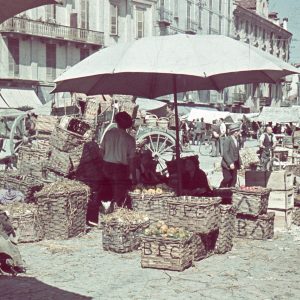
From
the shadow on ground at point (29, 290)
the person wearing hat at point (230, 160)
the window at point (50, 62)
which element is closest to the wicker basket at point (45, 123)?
the person wearing hat at point (230, 160)

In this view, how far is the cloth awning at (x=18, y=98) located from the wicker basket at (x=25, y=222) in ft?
83.4

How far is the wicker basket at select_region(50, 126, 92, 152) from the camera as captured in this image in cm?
1042

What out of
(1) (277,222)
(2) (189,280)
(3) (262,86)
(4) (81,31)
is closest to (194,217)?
(2) (189,280)

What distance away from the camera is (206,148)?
32844mm

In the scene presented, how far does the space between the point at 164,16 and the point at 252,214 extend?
43.0 metres

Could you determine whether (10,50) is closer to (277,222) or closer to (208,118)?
(208,118)

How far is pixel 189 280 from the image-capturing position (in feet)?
22.2

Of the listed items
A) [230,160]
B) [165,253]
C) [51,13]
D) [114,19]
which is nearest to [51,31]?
[51,13]

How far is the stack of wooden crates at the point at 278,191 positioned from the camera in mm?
10000

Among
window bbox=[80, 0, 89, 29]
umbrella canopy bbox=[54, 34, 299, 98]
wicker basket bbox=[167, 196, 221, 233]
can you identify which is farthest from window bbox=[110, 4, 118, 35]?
wicker basket bbox=[167, 196, 221, 233]

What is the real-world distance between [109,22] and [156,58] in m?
37.5

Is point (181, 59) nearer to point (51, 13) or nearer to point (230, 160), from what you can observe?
point (230, 160)

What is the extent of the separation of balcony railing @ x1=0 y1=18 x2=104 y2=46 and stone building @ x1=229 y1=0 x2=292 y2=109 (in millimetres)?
22377

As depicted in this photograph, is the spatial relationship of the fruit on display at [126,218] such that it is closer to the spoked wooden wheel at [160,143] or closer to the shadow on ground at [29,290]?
the shadow on ground at [29,290]
